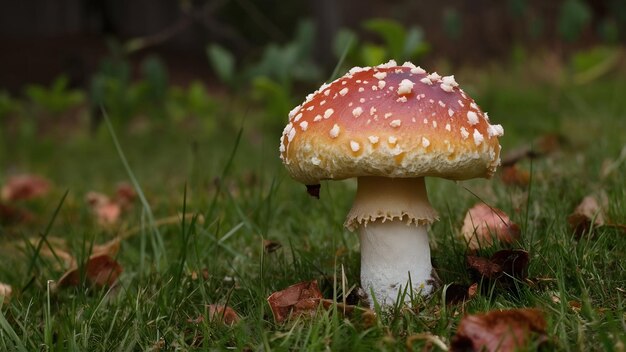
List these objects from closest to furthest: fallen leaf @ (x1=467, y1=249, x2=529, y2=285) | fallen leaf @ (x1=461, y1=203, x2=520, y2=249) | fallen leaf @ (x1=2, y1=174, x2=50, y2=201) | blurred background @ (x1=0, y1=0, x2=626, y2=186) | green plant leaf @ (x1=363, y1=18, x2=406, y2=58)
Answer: fallen leaf @ (x1=467, y1=249, x2=529, y2=285) < fallen leaf @ (x1=461, y1=203, x2=520, y2=249) < fallen leaf @ (x1=2, y1=174, x2=50, y2=201) < green plant leaf @ (x1=363, y1=18, x2=406, y2=58) < blurred background @ (x1=0, y1=0, x2=626, y2=186)

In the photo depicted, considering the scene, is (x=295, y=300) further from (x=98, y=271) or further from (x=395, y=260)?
(x=98, y=271)

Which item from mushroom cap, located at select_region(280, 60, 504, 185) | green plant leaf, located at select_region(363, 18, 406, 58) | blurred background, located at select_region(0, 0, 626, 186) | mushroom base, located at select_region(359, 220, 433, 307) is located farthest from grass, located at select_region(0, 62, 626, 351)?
green plant leaf, located at select_region(363, 18, 406, 58)

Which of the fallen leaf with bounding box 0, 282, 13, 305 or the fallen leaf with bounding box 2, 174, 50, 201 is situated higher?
the fallen leaf with bounding box 0, 282, 13, 305

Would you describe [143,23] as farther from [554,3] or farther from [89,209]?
[89,209]

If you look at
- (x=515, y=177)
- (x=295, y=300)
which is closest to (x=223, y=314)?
(x=295, y=300)

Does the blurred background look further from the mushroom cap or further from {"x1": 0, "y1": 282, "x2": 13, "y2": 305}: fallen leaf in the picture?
the mushroom cap

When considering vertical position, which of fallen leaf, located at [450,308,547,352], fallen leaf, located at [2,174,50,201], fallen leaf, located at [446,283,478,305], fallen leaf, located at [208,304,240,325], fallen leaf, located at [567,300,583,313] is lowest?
fallen leaf, located at [2,174,50,201]
